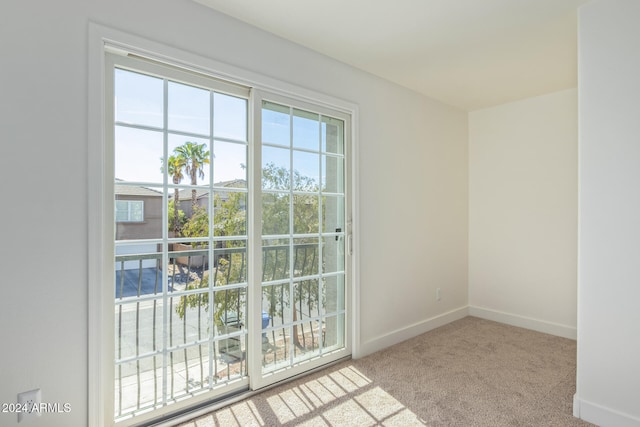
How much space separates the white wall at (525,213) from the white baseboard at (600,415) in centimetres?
163

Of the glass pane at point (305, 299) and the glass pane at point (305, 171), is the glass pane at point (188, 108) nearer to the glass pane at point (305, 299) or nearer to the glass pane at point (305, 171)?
the glass pane at point (305, 171)

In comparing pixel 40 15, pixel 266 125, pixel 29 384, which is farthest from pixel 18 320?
pixel 266 125

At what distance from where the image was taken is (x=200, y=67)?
84.0 inches

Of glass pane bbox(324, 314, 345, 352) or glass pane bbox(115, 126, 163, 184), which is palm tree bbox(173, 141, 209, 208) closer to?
glass pane bbox(115, 126, 163, 184)

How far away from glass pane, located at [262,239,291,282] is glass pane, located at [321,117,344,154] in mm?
870

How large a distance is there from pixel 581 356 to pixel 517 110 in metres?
2.71

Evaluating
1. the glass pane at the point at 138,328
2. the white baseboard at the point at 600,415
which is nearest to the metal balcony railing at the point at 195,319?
the glass pane at the point at 138,328

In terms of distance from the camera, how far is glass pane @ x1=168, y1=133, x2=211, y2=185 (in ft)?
6.96

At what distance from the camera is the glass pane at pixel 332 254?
292 centimetres

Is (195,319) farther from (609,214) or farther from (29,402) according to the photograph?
(609,214)

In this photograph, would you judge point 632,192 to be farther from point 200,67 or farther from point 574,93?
point 200,67

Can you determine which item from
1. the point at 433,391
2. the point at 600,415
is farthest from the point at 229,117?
the point at 600,415

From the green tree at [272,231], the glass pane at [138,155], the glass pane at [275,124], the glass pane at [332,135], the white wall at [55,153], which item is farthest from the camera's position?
the glass pane at [332,135]

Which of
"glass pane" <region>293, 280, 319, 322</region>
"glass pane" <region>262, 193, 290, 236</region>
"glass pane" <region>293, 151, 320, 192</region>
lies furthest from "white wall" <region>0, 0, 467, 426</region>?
"glass pane" <region>293, 280, 319, 322</region>
